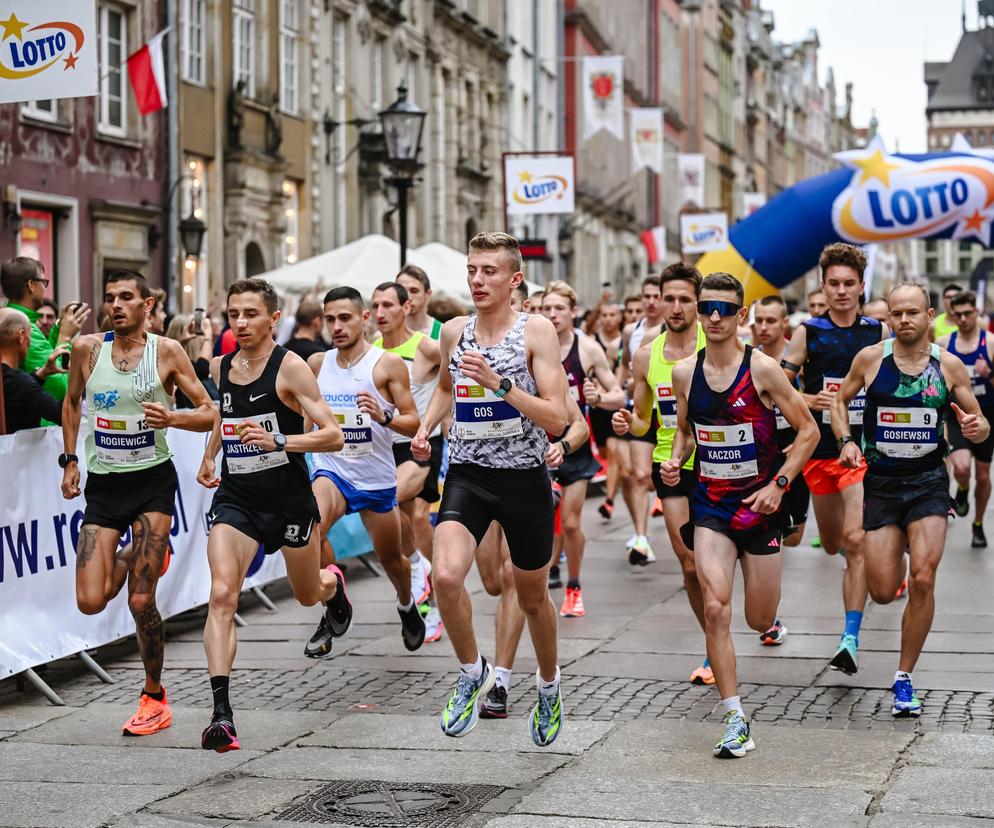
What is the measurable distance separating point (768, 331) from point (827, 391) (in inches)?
31.7

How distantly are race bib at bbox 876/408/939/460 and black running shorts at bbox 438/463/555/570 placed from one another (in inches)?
75.9

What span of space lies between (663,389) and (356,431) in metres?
1.68

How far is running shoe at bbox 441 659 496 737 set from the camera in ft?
23.0

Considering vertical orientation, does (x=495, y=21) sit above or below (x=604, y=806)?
above

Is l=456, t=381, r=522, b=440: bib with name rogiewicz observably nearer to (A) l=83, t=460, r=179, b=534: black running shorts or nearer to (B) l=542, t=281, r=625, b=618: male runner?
(A) l=83, t=460, r=179, b=534: black running shorts

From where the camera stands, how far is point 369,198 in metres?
33.7

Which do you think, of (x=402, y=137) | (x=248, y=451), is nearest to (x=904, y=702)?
(x=248, y=451)

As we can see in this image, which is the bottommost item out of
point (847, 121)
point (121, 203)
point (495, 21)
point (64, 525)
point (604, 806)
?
point (604, 806)

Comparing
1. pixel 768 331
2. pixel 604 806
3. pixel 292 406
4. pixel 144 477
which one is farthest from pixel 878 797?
pixel 768 331

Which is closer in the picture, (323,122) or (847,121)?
(323,122)

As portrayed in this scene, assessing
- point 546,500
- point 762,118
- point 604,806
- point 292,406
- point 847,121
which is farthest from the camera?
point 847,121

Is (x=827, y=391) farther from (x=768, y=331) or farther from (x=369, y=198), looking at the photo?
(x=369, y=198)

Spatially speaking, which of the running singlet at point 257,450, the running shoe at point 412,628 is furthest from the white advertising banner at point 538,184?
the running singlet at point 257,450

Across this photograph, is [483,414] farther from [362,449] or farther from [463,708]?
[362,449]
